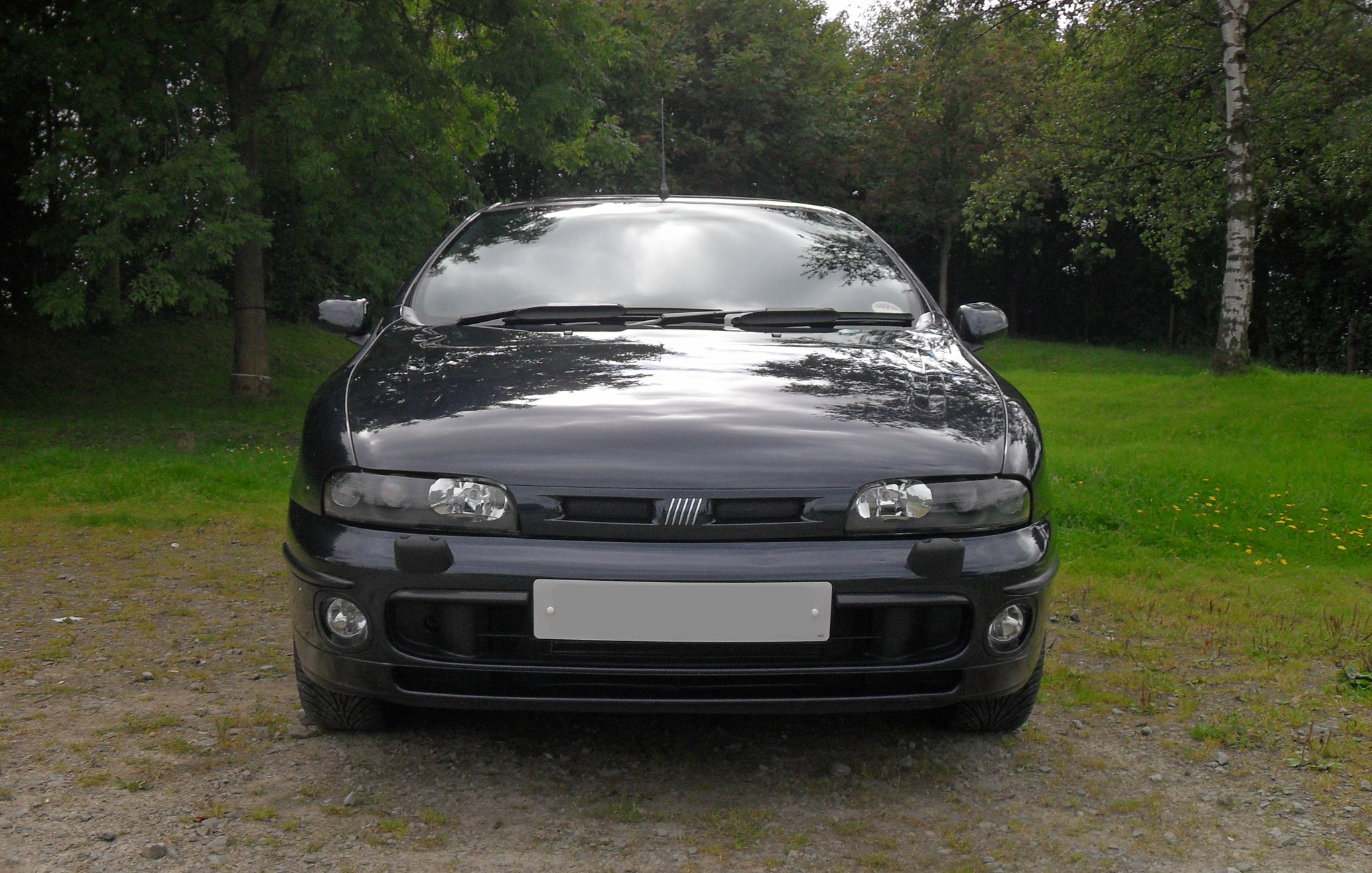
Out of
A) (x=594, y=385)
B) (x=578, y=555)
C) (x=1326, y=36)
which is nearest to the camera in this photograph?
(x=578, y=555)

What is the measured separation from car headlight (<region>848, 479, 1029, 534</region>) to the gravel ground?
665 mm

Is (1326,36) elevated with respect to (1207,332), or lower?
elevated

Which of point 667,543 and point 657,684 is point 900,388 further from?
point 657,684

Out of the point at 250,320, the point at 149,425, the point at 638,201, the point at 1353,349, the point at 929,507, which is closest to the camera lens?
the point at 929,507

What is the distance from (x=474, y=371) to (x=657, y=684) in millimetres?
975

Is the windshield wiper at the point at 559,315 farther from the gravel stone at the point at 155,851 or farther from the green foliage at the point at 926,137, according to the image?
the green foliage at the point at 926,137

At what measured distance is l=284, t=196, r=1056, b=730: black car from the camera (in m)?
2.56

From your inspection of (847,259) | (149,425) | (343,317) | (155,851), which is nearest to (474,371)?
(343,317)

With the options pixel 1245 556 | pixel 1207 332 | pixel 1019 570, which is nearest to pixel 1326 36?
pixel 1245 556

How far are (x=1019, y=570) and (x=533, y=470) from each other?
3.63 ft

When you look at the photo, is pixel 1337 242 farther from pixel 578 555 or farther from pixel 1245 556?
pixel 578 555

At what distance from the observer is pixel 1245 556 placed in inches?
245

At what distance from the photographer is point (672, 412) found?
2.82 metres

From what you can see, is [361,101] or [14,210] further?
[14,210]
